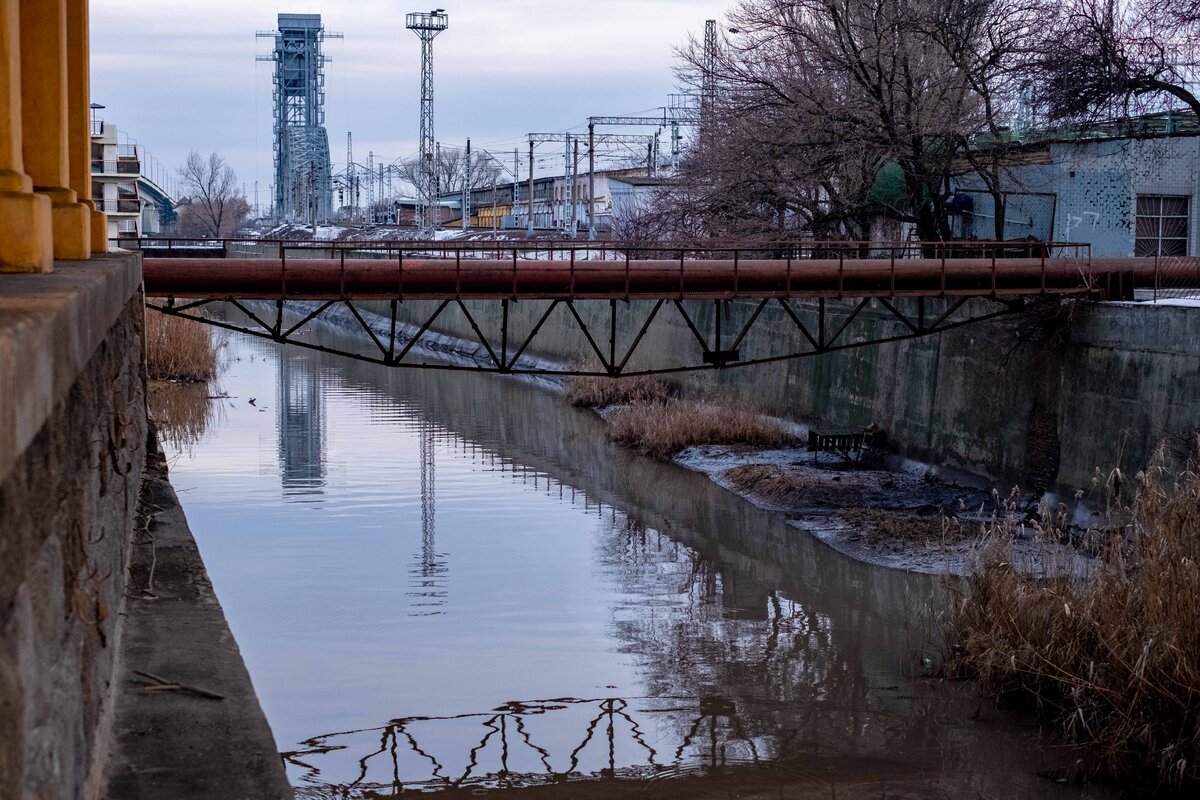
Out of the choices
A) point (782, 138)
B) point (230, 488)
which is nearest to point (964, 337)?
point (782, 138)

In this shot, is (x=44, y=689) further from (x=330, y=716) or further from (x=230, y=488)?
(x=230, y=488)

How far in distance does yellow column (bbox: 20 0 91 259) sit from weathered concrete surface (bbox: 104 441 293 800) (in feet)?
7.09

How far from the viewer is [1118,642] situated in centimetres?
1039

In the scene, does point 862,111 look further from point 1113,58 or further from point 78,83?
point 78,83

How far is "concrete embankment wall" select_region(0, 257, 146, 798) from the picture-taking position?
2406 mm

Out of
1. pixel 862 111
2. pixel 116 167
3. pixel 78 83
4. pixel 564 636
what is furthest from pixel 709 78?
pixel 116 167

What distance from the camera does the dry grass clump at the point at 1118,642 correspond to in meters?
9.95

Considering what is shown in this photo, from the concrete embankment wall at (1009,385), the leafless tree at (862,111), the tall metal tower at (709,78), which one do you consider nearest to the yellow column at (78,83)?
the concrete embankment wall at (1009,385)

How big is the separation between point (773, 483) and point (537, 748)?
13.0 metres

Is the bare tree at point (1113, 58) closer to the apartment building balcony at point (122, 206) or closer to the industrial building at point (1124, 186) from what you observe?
the industrial building at point (1124, 186)

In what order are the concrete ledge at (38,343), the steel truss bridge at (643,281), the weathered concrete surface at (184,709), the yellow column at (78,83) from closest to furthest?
1. the concrete ledge at (38,343)
2. the weathered concrete surface at (184,709)
3. the yellow column at (78,83)
4. the steel truss bridge at (643,281)

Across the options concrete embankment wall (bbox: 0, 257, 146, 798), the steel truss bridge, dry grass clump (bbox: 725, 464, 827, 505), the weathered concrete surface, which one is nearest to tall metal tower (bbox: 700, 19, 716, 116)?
the steel truss bridge

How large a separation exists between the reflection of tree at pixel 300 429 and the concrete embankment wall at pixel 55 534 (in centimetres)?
1896

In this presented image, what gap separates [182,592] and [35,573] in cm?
525
